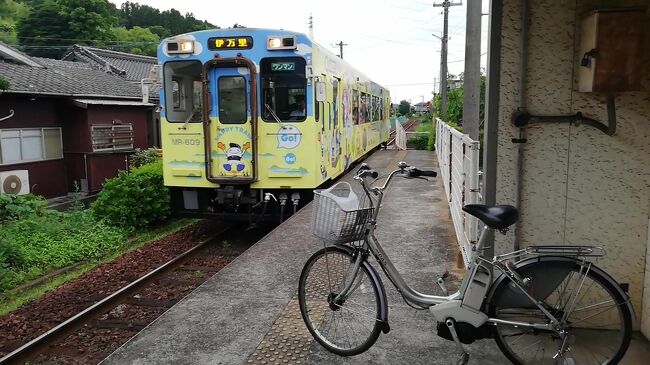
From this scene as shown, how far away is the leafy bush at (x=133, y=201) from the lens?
385 inches

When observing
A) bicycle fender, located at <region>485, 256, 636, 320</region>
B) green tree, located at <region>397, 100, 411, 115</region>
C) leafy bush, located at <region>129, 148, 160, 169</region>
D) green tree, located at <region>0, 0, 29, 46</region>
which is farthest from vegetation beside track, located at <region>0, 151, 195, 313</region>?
green tree, located at <region>397, 100, 411, 115</region>

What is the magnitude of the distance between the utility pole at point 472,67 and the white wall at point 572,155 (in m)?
4.41

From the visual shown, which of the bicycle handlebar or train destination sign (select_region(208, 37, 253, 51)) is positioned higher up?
train destination sign (select_region(208, 37, 253, 51))

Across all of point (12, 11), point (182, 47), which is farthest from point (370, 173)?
point (12, 11)

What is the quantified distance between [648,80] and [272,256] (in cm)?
392

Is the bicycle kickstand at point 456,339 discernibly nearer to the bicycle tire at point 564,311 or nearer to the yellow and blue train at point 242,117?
the bicycle tire at point 564,311

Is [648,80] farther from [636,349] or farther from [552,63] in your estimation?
[636,349]

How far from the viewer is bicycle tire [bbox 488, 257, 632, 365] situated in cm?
281

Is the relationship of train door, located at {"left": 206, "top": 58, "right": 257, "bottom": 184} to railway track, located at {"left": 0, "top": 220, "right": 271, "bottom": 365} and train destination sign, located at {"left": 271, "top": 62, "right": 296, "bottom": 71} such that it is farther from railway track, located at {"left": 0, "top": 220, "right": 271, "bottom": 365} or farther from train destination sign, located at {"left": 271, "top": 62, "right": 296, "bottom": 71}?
railway track, located at {"left": 0, "top": 220, "right": 271, "bottom": 365}

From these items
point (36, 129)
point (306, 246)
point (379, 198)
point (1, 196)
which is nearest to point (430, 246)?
point (306, 246)

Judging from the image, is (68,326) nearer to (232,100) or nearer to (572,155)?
(232,100)

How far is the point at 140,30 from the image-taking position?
48625 mm

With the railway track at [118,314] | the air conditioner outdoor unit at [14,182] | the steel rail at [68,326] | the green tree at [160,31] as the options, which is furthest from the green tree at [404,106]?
the steel rail at [68,326]

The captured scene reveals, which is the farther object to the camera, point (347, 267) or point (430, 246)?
point (430, 246)
